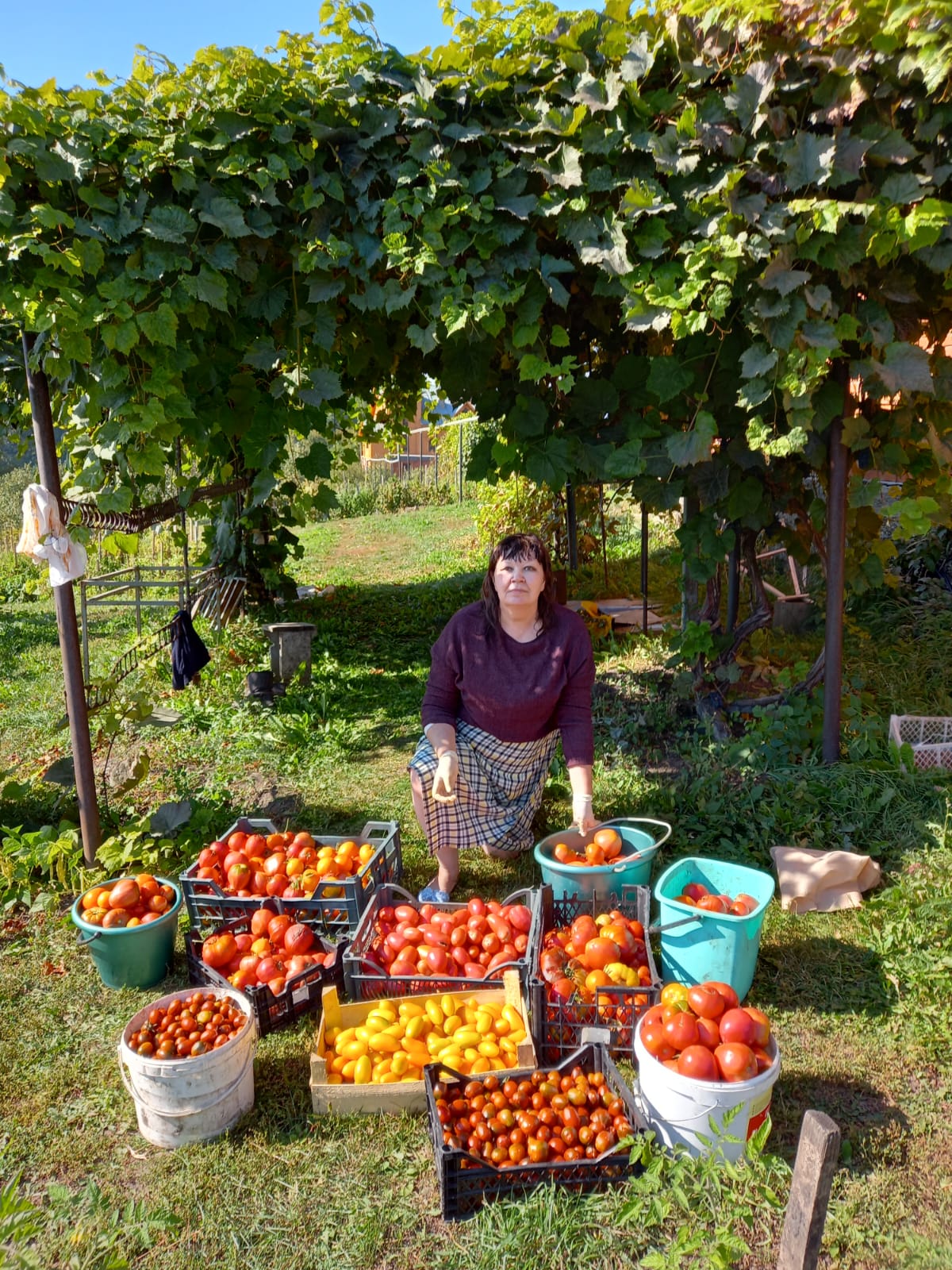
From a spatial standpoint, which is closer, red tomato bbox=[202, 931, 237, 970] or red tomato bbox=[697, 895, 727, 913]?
red tomato bbox=[697, 895, 727, 913]

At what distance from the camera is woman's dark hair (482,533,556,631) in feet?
11.1

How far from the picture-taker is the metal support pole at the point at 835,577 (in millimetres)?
3830

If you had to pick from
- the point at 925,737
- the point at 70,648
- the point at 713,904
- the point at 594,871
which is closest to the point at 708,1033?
the point at 713,904

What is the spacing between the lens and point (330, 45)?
332 cm

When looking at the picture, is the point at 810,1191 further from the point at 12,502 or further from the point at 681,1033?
the point at 12,502

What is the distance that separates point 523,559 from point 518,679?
0.49 metres

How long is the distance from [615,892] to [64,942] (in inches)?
85.2

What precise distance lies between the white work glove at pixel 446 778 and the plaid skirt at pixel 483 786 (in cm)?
16

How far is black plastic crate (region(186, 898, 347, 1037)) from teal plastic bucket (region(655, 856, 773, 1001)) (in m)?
1.08

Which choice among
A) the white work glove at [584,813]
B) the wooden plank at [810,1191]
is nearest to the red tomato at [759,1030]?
the wooden plank at [810,1191]

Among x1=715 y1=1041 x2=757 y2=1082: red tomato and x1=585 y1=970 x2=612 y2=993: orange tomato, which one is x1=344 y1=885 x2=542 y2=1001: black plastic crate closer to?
x1=585 y1=970 x2=612 y2=993: orange tomato

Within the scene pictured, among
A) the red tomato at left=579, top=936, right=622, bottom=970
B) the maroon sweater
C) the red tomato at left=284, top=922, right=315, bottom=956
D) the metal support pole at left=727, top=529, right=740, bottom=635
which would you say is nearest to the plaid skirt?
the maroon sweater

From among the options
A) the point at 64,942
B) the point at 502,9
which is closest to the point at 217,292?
the point at 502,9

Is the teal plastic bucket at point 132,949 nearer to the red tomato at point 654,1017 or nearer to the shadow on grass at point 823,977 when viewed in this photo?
the red tomato at point 654,1017
